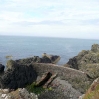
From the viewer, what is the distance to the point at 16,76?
33719 mm

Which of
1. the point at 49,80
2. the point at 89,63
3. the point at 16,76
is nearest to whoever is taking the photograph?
the point at 49,80

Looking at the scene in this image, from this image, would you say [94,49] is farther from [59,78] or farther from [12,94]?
[12,94]

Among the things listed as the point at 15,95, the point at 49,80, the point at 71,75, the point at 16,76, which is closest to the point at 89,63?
the point at 71,75

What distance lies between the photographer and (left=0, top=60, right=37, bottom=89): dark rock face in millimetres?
31834

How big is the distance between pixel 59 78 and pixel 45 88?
19.4 ft

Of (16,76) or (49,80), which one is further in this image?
(16,76)

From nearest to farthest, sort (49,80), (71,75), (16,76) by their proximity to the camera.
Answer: (49,80) < (71,75) < (16,76)

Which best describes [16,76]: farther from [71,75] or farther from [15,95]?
[15,95]

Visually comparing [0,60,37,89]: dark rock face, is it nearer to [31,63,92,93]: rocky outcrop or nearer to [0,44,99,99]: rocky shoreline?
[0,44,99,99]: rocky shoreline

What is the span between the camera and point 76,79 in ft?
104

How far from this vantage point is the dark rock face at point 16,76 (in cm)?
3183

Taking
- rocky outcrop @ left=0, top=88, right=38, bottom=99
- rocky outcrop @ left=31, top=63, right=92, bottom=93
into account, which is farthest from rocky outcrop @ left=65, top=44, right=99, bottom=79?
rocky outcrop @ left=0, top=88, right=38, bottom=99

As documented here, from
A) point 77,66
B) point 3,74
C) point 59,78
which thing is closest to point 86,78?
point 59,78

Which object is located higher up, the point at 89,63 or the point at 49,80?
the point at 89,63
